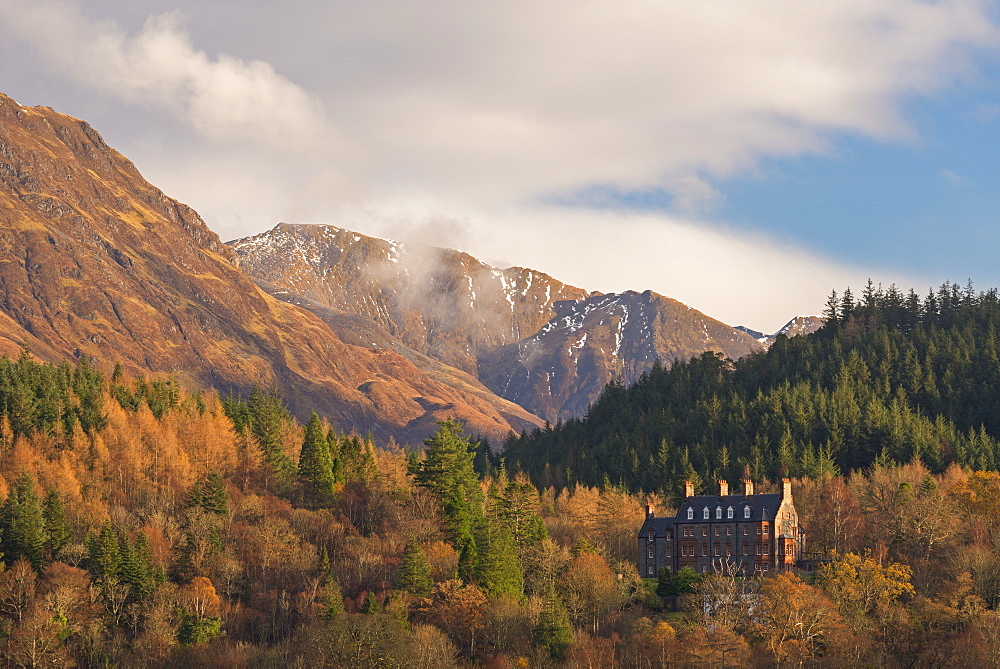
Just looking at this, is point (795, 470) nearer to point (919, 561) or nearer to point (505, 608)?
point (919, 561)

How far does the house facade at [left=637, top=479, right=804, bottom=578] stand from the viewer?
142500mm

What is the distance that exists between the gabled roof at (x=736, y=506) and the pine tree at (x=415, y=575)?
110 feet

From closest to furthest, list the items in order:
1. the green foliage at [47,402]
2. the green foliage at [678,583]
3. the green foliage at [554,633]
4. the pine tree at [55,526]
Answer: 1. the green foliage at [554,633]
2. the green foliage at [678,583]
3. the pine tree at [55,526]
4. the green foliage at [47,402]

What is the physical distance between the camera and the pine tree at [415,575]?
132m

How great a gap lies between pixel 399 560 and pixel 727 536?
39.0 meters

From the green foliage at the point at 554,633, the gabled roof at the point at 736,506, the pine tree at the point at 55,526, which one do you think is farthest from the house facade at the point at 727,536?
the pine tree at the point at 55,526

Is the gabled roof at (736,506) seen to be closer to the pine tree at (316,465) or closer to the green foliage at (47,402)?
the pine tree at (316,465)

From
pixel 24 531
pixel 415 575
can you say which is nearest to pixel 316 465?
pixel 24 531

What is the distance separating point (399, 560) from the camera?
147 m

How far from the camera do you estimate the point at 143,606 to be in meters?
131

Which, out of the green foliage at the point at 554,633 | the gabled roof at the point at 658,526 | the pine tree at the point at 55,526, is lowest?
the green foliage at the point at 554,633

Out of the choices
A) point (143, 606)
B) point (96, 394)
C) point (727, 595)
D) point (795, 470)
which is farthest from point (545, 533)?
point (96, 394)

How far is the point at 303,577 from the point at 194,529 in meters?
16.0

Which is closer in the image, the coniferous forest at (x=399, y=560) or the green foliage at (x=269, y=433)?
the coniferous forest at (x=399, y=560)
